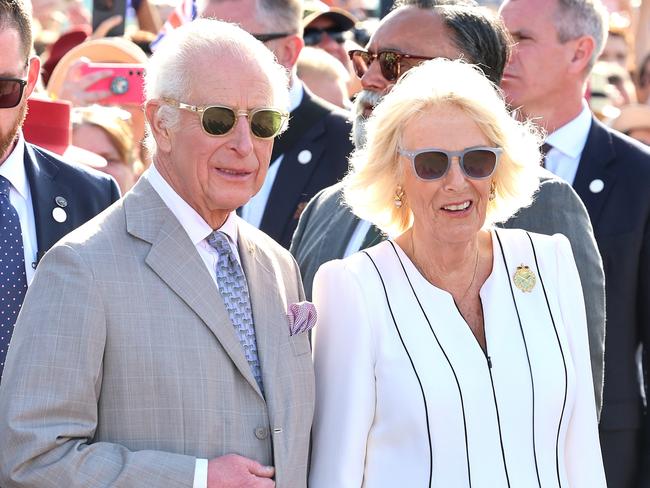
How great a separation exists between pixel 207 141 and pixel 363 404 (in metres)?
0.83

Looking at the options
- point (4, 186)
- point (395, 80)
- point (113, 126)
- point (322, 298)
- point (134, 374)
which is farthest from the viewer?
point (113, 126)

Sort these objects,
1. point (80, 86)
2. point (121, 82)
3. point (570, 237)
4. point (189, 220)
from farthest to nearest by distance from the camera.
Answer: point (80, 86) → point (121, 82) → point (570, 237) → point (189, 220)

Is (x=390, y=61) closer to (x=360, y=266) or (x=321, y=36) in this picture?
(x=360, y=266)

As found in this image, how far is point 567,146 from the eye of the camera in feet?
17.3

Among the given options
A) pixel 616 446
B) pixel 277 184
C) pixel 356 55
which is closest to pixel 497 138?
pixel 356 55

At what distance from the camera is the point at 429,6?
15.4ft

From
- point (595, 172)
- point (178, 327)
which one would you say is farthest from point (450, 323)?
point (595, 172)

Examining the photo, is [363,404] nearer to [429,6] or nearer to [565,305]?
[565,305]

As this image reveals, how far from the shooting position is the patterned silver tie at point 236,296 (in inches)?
136

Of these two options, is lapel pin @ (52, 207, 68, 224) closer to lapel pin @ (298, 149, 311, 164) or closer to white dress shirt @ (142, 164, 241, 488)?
white dress shirt @ (142, 164, 241, 488)

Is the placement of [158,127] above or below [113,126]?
below

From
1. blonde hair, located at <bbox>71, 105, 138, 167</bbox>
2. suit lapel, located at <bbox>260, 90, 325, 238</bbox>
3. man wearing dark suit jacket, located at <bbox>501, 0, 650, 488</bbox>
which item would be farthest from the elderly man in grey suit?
blonde hair, located at <bbox>71, 105, 138, 167</bbox>

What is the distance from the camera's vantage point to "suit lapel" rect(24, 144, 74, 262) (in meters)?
3.96

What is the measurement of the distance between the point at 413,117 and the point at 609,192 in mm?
1380
